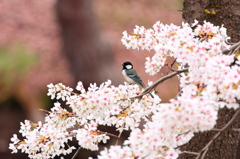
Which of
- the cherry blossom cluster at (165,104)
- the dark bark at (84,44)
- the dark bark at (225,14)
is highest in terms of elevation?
the dark bark at (84,44)

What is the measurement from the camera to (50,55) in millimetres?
9500

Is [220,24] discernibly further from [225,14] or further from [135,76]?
[135,76]

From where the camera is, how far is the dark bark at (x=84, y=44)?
6.98m

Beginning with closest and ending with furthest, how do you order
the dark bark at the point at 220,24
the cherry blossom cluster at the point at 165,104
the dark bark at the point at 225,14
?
1. the cherry blossom cluster at the point at 165,104
2. the dark bark at the point at 220,24
3. the dark bark at the point at 225,14

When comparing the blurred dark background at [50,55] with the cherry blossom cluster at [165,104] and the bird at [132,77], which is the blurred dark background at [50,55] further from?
the cherry blossom cluster at [165,104]

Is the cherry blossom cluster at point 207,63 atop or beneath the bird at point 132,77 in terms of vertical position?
beneath

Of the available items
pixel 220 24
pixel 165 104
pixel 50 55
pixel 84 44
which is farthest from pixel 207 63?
pixel 50 55

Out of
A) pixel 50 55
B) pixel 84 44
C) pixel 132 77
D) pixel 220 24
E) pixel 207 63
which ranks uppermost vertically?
pixel 50 55

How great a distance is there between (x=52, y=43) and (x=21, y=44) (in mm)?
1460

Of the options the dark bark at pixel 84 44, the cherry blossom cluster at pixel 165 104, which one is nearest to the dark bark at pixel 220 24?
the cherry blossom cluster at pixel 165 104

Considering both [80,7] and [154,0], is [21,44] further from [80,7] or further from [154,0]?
[154,0]

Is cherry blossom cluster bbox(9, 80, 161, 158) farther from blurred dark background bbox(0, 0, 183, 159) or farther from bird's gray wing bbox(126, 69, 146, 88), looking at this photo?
blurred dark background bbox(0, 0, 183, 159)

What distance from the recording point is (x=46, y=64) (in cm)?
910

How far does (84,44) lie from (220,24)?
4292mm
